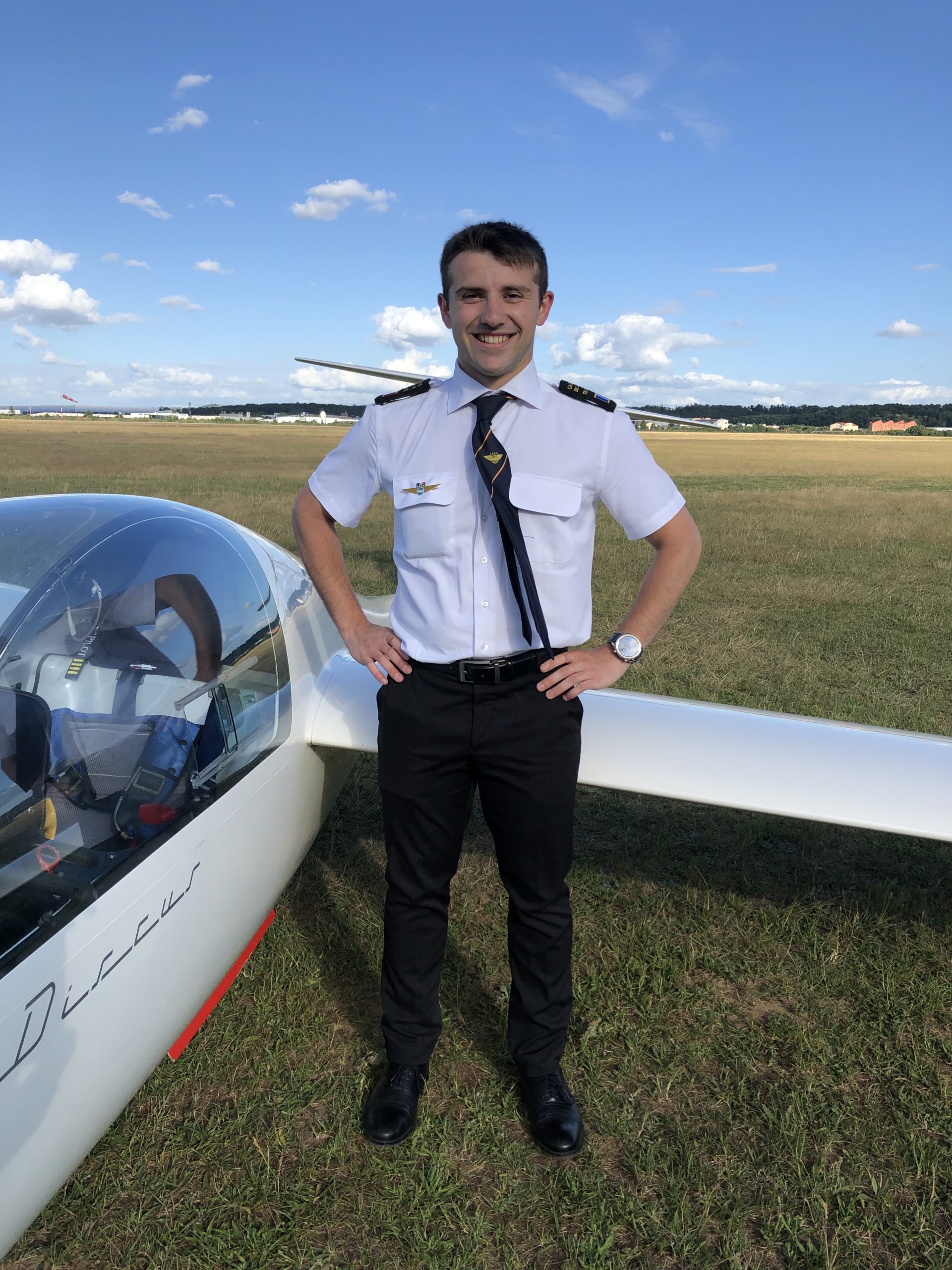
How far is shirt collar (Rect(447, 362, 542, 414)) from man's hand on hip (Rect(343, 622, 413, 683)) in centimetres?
63

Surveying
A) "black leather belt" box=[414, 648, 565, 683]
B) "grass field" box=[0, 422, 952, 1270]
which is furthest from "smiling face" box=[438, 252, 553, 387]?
"grass field" box=[0, 422, 952, 1270]

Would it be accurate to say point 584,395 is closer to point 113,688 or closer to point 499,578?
point 499,578

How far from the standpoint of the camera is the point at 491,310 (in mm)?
2139

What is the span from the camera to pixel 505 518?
2.16 metres

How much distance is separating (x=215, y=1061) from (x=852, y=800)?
2.25 m

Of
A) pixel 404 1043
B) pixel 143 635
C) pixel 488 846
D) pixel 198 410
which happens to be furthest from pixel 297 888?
pixel 198 410

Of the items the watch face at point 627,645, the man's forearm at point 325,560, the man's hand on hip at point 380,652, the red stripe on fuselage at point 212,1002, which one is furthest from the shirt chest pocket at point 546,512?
the red stripe on fuselage at point 212,1002

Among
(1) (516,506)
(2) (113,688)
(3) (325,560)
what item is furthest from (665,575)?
(2) (113,688)

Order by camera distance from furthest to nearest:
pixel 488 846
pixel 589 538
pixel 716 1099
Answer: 1. pixel 488 846
2. pixel 716 1099
3. pixel 589 538

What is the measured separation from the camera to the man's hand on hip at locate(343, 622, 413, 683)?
7.66 ft

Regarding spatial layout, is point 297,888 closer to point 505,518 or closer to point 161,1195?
point 161,1195

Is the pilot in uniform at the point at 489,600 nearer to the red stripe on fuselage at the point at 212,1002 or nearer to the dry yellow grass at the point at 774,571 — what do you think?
the red stripe on fuselage at the point at 212,1002

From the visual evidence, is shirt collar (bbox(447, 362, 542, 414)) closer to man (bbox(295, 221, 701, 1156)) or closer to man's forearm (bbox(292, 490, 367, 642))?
man (bbox(295, 221, 701, 1156))

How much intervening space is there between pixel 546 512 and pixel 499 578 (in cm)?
21
